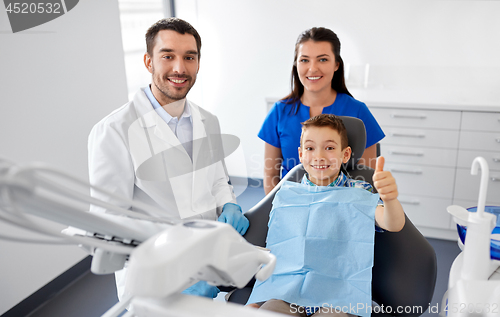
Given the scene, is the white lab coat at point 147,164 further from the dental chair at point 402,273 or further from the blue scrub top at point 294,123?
the blue scrub top at point 294,123

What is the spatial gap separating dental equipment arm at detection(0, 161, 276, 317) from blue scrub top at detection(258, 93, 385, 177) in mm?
1382

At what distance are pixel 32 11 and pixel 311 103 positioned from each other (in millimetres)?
1487

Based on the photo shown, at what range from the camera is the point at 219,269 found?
54cm

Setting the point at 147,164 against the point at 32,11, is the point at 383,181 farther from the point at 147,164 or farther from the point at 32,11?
the point at 32,11

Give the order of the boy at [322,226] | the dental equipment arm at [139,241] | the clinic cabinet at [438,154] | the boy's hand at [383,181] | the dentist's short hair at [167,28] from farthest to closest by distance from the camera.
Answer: the clinic cabinet at [438,154]
the dentist's short hair at [167,28]
the boy at [322,226]
the boy's hand at [383,181]
the dental equipment arm at [139,241]

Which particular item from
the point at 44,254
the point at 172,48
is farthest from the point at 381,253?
the point at 44,254

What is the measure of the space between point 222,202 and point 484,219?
101 cm

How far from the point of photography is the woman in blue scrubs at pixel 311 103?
1.88 metres

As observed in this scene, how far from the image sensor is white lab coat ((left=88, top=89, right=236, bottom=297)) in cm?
132

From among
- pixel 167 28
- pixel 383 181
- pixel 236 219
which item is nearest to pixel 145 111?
pixel 167 28

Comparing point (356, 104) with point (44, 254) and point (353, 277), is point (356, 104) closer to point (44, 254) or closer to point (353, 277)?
point (353, 277)

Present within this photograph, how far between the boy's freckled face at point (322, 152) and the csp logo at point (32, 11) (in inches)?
A: 59.9

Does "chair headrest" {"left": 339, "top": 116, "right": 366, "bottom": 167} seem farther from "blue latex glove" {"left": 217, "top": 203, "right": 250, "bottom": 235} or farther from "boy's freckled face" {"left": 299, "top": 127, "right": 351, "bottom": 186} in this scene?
"blue latex glove" {"left": 217, "top": 203, "right": 250, "bottom": 235}

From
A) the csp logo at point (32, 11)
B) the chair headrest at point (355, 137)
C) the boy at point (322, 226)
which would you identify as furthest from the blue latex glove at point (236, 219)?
the csp logo at point (32, 11)
